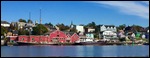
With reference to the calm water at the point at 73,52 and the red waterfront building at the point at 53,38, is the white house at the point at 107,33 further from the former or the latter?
the calm water at the point at 73,52

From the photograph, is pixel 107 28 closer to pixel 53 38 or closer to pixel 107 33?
pixel 107 33

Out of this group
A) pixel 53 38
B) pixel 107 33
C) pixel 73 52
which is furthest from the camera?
pixel 107 33

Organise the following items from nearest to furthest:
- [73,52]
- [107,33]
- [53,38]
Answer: [73,52]
[53,38]
[107,33]

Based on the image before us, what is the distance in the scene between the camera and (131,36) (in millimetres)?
56094

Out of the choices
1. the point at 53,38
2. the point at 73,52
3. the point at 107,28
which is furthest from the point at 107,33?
the point at 73,52

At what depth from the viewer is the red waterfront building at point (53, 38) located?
4191cm

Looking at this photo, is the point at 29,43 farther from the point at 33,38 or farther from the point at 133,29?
the point at 133,29

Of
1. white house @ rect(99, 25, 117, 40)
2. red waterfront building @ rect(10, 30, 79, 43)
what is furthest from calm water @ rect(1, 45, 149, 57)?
white house @ rect(99, 25, 117, 40)

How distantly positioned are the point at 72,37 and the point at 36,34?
435 cm

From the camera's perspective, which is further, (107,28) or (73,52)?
(107,28)

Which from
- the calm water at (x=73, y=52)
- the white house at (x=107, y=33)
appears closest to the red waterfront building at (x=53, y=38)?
the white house at (x=107, y=33)

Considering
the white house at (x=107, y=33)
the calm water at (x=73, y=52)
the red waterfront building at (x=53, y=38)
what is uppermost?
the white house at (x=107, y=33)

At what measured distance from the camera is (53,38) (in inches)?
1711

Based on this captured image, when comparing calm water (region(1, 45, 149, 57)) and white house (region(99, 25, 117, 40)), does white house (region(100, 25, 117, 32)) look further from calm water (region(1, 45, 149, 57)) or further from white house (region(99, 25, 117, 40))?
calm water (region(1, 45, 149, 57))
